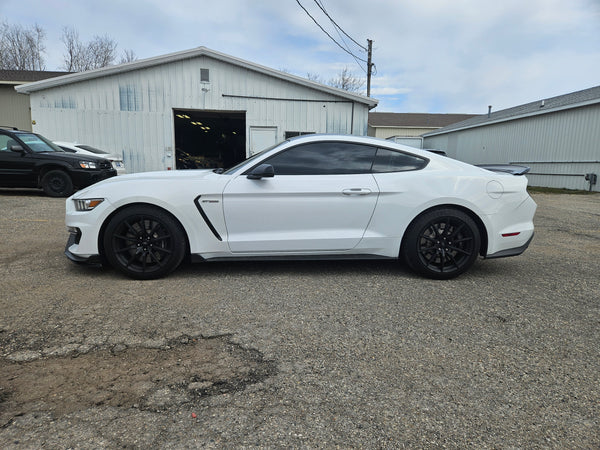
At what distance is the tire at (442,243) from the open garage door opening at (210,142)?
54.8ft

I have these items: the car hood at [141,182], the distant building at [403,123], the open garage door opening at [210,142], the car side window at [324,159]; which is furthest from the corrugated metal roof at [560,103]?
the car hood at [141,182]

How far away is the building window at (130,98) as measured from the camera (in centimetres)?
1409

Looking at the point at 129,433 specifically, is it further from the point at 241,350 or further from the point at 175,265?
the point at 175,265

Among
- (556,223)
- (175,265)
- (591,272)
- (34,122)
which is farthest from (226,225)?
(34,122)

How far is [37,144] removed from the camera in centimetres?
950

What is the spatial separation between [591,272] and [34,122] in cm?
1654

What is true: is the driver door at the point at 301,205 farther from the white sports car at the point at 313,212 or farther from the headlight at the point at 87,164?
the headlight at the point at 87,164

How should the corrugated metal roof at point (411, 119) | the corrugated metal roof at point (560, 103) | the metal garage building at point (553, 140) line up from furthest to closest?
the corrugated metal roof at point (411, 119), the corrugated metal roof at point (560, 103), the metal garage building at point (553, 140)

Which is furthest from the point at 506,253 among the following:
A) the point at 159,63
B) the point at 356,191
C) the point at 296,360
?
the point at 159,63

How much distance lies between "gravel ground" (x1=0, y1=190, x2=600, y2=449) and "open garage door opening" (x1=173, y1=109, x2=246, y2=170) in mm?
16637

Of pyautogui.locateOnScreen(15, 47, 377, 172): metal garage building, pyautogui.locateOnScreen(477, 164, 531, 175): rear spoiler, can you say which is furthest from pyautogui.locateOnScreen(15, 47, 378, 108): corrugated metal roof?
pyautogui.locateOnScreen(477, 164, 531, 175): rear spoiler

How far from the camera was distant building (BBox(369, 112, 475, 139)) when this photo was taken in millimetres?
38188

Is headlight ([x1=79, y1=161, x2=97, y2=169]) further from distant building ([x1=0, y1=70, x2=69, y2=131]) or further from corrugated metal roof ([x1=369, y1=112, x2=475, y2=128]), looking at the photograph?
corrugated metal roof ([x1=369, y1=112, x2=475, y2=128])

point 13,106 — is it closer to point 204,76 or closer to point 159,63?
point 159,63
